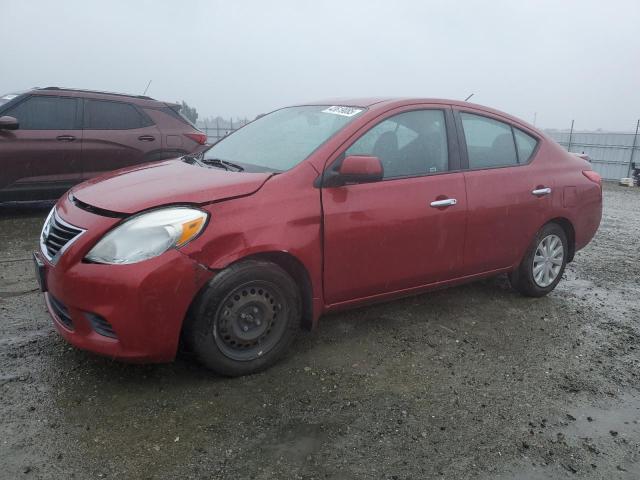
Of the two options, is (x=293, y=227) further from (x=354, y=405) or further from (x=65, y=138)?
(x=65, y=138)

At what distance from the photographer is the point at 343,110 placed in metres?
3.65

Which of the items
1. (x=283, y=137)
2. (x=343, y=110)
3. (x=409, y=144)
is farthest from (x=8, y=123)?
(x=409, y=144)

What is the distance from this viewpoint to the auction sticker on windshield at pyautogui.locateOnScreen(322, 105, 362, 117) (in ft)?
11.7

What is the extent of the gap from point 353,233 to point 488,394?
1.21m

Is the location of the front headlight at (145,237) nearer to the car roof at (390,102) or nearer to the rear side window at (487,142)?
the car roof at (390,102)

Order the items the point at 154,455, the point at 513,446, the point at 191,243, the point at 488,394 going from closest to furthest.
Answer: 1. the point at 154,455
2. the point at 513,446
3. the point at 191,243
4. the point at 488,394

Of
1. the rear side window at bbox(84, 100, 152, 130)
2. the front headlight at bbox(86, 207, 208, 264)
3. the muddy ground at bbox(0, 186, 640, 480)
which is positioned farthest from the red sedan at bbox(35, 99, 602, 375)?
the rear side window at bbox(84, 100, 152, 130)

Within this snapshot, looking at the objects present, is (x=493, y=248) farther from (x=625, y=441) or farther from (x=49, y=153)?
(x=49, y=153)

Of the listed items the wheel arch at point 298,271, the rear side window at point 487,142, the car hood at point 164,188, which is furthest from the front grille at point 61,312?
the rear side window at point 487,142

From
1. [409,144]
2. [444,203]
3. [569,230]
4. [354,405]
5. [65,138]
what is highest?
[409,144]

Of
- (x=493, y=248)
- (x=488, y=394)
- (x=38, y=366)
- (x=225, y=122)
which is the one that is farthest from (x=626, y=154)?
(x=38, y=366)

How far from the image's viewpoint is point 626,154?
1977 centimetres

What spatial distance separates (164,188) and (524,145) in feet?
9.88

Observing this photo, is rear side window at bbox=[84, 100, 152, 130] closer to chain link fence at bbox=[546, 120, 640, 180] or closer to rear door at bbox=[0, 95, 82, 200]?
rear door at bbox=[0, 95, 82, 200]
